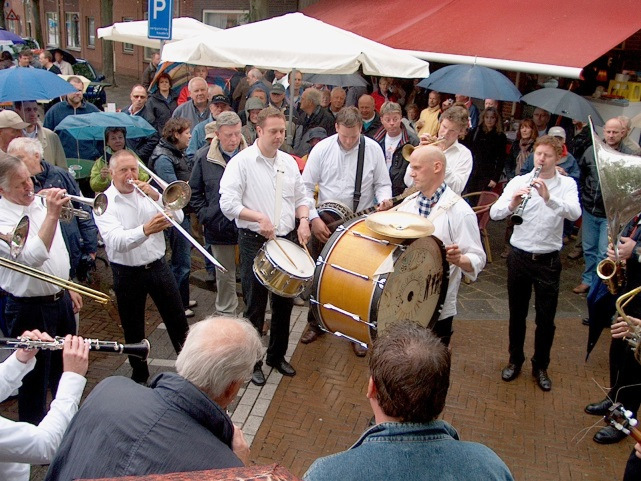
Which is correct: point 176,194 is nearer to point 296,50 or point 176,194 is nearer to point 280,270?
point 280,270

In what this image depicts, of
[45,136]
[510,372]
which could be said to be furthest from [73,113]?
[510,372]

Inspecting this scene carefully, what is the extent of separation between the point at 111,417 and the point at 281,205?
3.12 meters

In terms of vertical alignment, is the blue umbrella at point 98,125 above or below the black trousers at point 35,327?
above

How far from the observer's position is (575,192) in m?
5.11

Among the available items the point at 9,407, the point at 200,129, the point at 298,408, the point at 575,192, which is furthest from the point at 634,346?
the point at 200,129

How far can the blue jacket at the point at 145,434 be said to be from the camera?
2010mm

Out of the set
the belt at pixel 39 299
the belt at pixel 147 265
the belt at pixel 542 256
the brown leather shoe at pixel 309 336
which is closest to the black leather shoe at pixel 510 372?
the belt at pixel 542 256

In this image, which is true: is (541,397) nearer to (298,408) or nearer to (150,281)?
(298,408)

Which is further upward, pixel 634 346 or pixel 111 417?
pixel 111 417

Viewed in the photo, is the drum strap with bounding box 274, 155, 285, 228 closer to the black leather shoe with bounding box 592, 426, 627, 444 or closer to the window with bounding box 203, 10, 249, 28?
the black leather shoe with bounding box 592, 426, 627, 444

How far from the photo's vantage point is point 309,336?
5992 millimetres

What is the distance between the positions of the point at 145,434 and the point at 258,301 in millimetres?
3066

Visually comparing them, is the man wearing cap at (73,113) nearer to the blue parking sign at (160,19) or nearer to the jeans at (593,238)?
the blue parking sign at (160,19)

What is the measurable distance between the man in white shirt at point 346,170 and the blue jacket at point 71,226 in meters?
1.99
